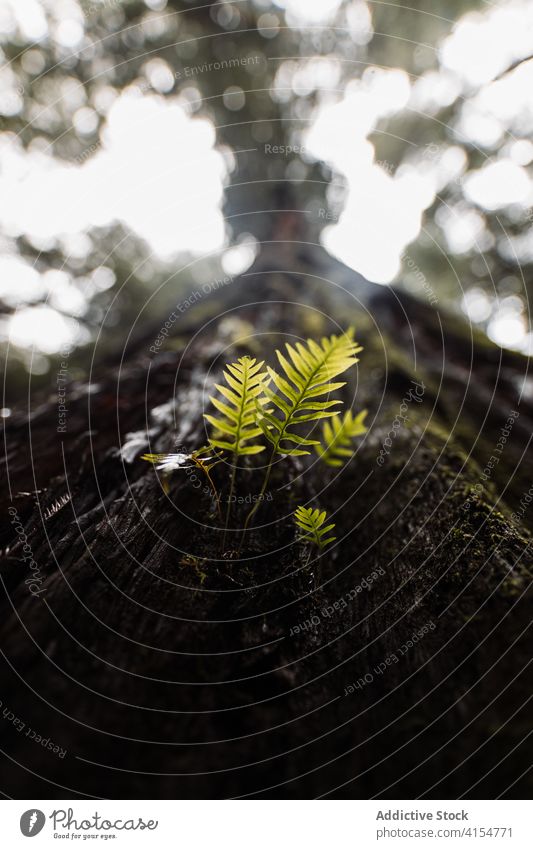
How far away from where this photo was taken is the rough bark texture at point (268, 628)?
1074mm

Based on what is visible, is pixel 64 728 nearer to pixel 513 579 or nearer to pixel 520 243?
pixel 513 579

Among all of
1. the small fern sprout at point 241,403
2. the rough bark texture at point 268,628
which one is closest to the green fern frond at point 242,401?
the small fern sprout at point 241,403

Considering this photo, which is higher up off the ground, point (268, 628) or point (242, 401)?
point (242, 401)

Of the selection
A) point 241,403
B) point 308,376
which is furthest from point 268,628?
point 308,376

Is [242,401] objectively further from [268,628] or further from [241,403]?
[268,628]

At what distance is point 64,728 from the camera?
3.41 feet

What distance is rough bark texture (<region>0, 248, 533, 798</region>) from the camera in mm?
1074

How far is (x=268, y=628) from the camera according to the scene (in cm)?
137

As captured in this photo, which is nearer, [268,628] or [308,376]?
[268,628]

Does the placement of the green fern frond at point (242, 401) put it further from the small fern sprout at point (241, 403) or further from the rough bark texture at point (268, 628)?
the rough bark texture at point (268, 628)

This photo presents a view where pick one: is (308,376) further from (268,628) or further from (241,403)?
(268,628)

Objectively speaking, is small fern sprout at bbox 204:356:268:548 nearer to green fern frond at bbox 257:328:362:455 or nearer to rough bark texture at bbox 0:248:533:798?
green fern frond at bbox 257:328:362:455

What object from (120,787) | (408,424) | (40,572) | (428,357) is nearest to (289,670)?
(120,787)

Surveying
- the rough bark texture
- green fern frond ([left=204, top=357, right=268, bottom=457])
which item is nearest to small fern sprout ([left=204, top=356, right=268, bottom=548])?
green fern frond ([left=204, top=357, right=268, bottom=457])
